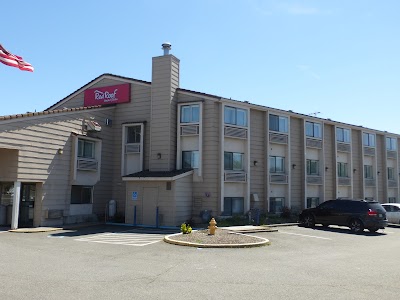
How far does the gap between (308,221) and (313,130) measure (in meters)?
9.43

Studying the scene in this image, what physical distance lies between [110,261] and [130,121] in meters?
15.6

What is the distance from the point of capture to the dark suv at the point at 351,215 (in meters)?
20.9

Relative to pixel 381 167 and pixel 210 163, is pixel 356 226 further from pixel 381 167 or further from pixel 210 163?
pixel 381 167

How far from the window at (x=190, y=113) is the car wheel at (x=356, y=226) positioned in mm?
10530

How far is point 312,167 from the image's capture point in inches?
1203

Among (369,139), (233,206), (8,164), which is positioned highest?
(369,139)

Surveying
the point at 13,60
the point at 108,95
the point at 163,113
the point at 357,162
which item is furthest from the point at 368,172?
the point at 13,60

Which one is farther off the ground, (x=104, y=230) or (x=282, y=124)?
(x=282, y=124)

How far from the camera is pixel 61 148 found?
22094 mm

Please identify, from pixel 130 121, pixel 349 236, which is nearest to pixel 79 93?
pixel 130 121

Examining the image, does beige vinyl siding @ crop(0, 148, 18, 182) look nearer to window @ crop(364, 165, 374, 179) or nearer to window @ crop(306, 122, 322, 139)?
window @ crop(306, 122, 322, 139)

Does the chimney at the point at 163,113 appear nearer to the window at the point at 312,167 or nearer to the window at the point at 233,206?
the window at the point at 233,206

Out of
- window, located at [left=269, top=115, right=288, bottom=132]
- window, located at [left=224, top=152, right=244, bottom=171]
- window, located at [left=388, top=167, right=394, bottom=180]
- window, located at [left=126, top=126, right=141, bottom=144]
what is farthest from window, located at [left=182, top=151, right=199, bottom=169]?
window, located at [left=388, top=167, right=394, bottom=180]

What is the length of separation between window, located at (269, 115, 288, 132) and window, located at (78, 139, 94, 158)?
11.9 metres
